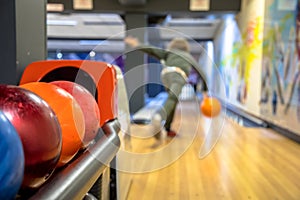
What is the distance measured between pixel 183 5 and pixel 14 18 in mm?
5370

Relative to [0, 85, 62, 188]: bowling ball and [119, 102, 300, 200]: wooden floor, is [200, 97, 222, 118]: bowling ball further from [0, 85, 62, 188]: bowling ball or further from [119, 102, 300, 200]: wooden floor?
[0, 85, 62, 188]: bowling ball

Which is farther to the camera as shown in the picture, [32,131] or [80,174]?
[80,174]

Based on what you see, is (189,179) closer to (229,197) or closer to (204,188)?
(204,188)

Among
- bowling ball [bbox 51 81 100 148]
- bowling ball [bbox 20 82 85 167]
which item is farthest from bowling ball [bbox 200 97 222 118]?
bowling ball [bbox 20 82 85 167]

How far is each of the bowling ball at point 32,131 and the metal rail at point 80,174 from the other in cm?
4

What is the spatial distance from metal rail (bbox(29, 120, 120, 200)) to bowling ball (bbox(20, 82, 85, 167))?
5 cm

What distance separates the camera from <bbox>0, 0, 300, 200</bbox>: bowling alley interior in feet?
2.88

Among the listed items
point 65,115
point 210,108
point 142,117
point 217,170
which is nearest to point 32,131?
point 65,115

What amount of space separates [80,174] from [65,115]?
9.6 inches

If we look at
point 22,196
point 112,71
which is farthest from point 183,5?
point 22,196

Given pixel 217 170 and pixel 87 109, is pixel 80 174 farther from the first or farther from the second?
pixel 217 170

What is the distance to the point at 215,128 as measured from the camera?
5312 millimetres

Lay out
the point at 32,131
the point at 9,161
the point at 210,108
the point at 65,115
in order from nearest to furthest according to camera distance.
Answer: the point at 9,161 < the point at 32,131 < the point at 65,115 < the point at 210,108

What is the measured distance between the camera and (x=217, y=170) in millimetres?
2805
